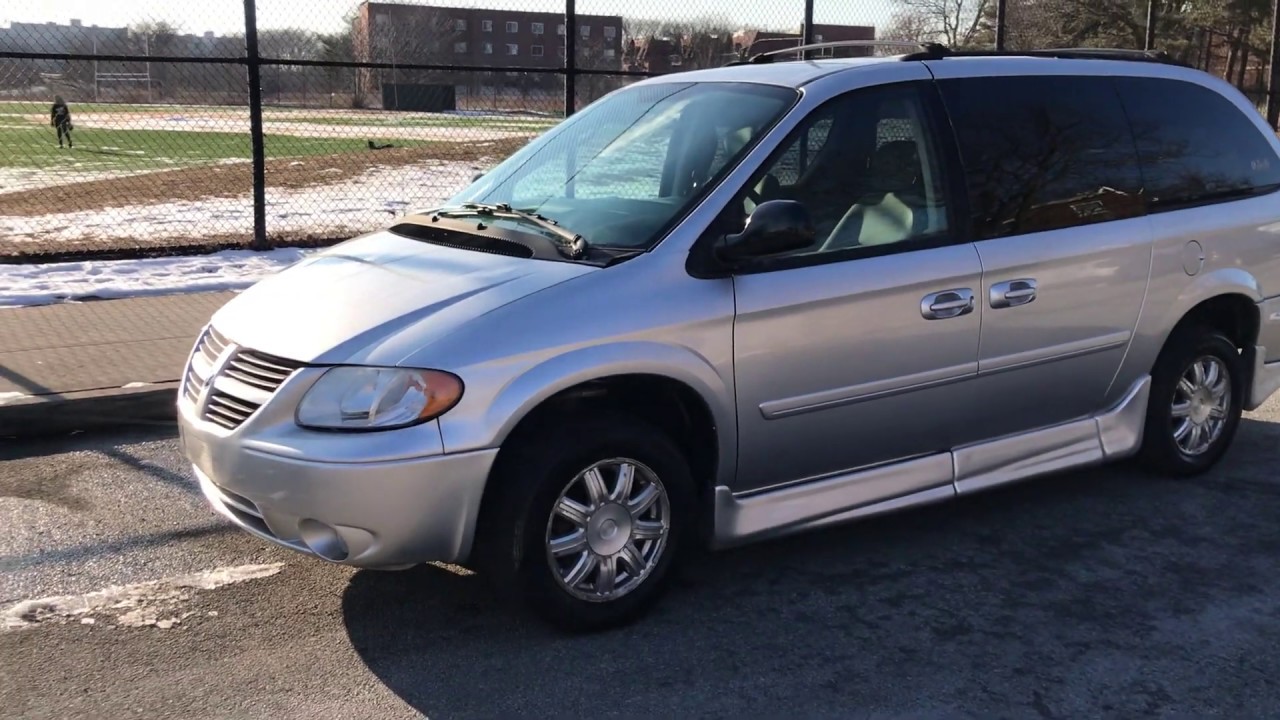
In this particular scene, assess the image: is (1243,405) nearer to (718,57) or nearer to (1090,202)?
(1090,202)

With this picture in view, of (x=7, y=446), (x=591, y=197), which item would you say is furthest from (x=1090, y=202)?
(x=7, y=446)

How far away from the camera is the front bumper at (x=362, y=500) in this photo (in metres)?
3.58

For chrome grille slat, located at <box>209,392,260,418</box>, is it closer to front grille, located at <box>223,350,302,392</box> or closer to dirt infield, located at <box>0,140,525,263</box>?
front grille, located at <box>223,350,302,392</box>

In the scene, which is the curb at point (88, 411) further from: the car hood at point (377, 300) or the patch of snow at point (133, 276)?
the patch of snow at point (133, 276)

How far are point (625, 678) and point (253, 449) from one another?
1.34m

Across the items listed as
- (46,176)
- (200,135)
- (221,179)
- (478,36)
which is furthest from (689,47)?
(200,135)

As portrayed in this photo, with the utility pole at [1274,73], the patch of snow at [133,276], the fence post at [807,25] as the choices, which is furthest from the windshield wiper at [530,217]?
the utility pole at [1274,73]

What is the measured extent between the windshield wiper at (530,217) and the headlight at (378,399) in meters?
0.74

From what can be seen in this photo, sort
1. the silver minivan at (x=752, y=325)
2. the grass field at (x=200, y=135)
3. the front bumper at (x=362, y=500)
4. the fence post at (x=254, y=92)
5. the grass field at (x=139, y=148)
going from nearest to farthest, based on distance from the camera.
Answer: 1. the front bumper at (x=362, y=500)
2. the silver minivan at (x=752, y=325)
3. the fence post at (x=254, y=92)
4. the grass field at (x=200, y=135)
5. the grass field at (x=139, y=148)

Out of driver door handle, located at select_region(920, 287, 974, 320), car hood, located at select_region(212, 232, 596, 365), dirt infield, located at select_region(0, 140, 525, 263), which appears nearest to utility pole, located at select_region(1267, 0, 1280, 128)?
dirt infield, located at select_region(0, 140, 525, 263)

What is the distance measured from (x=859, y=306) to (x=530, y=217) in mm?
1252

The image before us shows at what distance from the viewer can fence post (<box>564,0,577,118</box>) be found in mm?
11078

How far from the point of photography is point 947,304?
181 inches

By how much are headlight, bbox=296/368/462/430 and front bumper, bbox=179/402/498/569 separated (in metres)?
0.08
